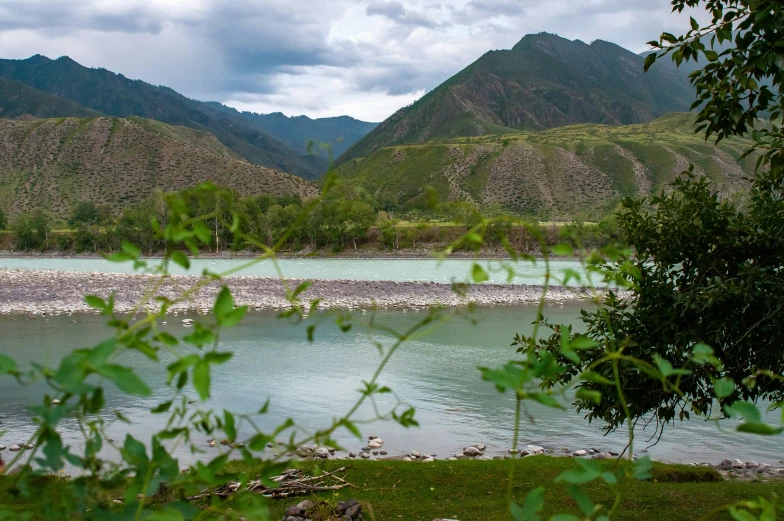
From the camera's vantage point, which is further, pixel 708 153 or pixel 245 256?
pixel 708 153

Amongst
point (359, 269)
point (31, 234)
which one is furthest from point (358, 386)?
point (31, 234)

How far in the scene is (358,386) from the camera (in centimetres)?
2014

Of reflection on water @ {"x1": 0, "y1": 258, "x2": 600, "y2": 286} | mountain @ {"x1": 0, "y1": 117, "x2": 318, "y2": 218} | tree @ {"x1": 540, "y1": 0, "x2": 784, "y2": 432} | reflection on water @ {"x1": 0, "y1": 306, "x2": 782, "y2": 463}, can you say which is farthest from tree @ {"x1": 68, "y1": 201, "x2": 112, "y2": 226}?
tree @ {"x1": 540, "y1": 0, "x2": 784, "y2": 432}

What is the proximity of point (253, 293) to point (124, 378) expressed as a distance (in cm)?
4283

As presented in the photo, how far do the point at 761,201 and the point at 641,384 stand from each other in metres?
2.42

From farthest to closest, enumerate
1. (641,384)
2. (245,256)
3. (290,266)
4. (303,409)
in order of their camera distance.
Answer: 1. (245,256)
2. (290,266)
3. (303,409)
4. (641,384)

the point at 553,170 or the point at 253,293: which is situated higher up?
the point at 553,170

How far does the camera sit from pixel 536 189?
145 meters

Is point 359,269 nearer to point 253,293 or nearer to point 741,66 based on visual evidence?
point 253,293

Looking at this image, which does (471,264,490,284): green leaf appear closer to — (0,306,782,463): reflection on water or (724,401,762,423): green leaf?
(724,401,762,423): green leaf

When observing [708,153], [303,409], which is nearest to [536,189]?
[708,153]

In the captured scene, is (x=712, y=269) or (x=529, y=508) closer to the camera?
(x=529, y=508)

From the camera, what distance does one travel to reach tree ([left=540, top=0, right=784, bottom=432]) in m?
5.81

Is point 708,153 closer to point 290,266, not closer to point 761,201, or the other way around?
point 290,266
